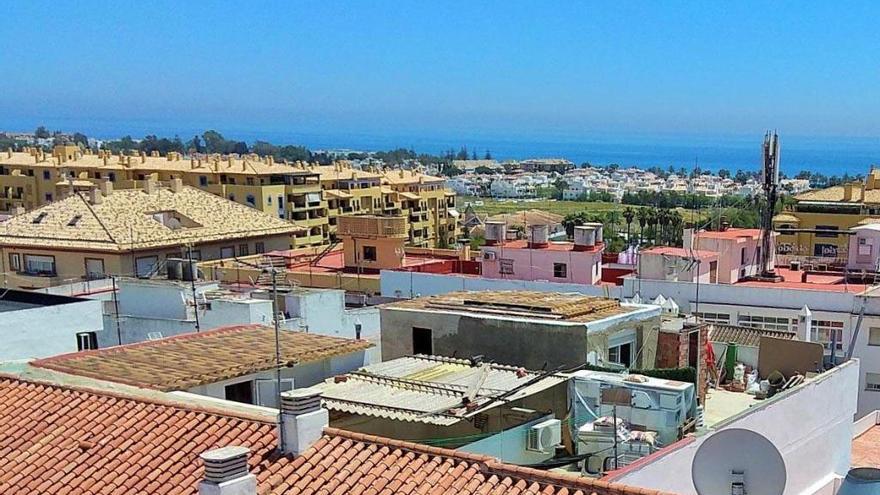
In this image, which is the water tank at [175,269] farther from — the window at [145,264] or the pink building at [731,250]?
the window at [145,264]

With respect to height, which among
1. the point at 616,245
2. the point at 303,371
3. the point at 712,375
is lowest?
the point at 616,245

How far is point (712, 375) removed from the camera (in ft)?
60.6

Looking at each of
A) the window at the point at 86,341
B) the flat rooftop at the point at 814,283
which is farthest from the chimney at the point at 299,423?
the flat rooftop at the point at 814,283

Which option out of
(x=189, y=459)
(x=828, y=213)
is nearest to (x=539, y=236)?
(x=189, y=459)

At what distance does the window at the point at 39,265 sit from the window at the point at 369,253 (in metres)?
17.8

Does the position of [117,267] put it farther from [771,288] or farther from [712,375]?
[712,375]

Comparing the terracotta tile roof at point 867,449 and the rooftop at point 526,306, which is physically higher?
the rooftop at point 526,306

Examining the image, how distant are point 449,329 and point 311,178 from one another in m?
76.4

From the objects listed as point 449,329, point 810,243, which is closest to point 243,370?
point 449,329

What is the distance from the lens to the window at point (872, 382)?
94.6ft

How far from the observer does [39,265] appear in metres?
47.5

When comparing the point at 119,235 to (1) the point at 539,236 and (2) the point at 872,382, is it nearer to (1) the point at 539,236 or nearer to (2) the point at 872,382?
(1) the point at 539,236

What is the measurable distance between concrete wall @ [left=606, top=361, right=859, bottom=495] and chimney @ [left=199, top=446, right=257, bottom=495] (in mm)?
6495

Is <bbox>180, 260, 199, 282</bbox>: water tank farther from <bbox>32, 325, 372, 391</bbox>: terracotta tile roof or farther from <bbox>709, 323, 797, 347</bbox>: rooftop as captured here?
<bbox>709, 323, 797, 347</bbox>: rooftop
